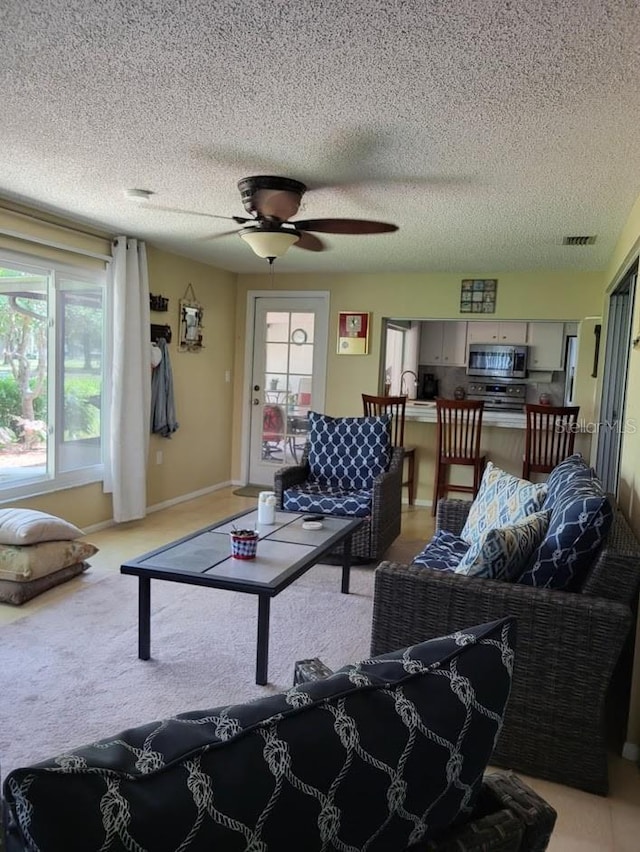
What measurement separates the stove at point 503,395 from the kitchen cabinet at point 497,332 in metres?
0.53

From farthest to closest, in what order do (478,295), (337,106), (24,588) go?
(478,295) → (24,588) → (337,106)

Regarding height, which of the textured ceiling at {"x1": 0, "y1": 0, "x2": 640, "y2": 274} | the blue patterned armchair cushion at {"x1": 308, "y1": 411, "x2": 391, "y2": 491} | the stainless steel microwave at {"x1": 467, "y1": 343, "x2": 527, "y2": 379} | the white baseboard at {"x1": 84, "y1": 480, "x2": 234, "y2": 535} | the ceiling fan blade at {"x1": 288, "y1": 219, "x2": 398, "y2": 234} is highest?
the textured ceiling at {"x1": 0, "y1": 0, "x2": 640, "y2": 274}

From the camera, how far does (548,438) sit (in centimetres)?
536

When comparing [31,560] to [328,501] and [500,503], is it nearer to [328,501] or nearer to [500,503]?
[328,501]

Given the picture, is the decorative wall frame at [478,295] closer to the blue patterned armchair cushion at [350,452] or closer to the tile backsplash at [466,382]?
the blue patterned armchair cushion at [350,452]

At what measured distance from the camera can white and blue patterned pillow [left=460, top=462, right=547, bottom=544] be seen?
266 centimetres

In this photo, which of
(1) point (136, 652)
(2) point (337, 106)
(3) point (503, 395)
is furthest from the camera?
(3) point (503, 395)

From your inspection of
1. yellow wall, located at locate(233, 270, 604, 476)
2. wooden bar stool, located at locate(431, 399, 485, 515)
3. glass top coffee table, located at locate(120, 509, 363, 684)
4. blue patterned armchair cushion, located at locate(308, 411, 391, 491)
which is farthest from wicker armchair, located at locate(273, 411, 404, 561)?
yellow wall, located at locate(233, 270, 604, 476)

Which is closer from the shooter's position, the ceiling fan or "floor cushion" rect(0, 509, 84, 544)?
the ceiling fan

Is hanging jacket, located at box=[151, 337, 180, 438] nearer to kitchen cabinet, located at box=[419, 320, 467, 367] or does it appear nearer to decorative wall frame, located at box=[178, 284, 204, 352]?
decorative wall frame, located at box=[178, 284, 204, 352]

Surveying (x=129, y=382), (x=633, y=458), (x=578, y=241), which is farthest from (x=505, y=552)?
(x=129, y=382)

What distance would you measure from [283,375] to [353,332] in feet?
2.87

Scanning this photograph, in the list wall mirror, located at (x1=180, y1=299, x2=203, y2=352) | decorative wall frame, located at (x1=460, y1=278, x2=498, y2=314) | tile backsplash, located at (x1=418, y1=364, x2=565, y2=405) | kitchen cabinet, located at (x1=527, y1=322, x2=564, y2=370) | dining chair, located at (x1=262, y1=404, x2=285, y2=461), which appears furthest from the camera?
tile backsplash, located at (x1=418, y1=364, x2=565, y2=405)

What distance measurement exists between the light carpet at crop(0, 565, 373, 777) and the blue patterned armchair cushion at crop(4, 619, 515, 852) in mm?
1776
